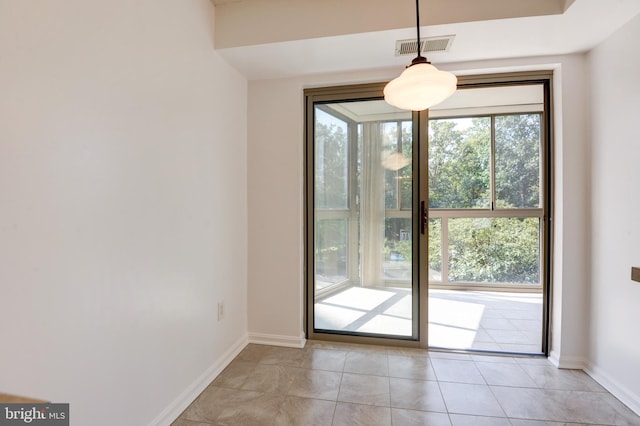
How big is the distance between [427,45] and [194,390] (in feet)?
9.29

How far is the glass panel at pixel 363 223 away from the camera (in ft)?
8.07

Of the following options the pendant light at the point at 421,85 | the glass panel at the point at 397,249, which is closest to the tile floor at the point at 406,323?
the glass panel at the point at 397,249

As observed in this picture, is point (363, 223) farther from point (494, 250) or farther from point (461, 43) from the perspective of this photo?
point (494, 250)

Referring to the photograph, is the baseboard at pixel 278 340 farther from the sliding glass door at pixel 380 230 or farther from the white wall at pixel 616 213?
the white wall at pixel 616 213

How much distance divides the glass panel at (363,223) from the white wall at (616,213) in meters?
1.27

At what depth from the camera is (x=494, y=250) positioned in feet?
13.6

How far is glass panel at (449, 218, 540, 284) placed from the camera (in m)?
4.01

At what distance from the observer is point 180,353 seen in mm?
1667

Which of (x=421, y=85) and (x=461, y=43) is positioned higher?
(x=461, y=43)

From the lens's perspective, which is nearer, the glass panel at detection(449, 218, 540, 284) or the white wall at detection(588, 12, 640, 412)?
the white wall at detection(588, 12, 640, 412)

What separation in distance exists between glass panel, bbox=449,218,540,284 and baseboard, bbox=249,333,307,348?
284cm

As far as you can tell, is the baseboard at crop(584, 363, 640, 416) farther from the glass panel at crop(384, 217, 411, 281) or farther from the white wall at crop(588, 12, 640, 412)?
the glass panel at crop(384, 217, 411, 281)

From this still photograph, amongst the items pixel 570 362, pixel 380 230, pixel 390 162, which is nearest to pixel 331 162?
pixel 390 162

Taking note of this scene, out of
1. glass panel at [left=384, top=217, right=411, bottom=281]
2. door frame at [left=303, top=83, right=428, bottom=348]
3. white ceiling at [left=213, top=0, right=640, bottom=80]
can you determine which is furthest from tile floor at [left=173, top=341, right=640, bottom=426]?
white ceiling at [left=213, top=0, right=640, bottom=80]
